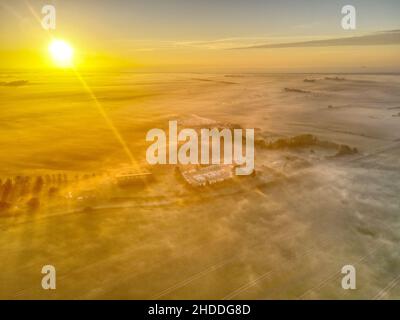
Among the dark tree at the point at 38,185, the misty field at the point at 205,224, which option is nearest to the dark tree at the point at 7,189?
the misty field at the point at 205,224

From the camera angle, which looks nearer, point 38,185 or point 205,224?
point 205,224

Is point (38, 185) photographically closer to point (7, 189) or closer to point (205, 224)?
point (7, 189)

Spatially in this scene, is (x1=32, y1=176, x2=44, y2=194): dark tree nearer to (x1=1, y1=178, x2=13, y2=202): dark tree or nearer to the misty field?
the misty field

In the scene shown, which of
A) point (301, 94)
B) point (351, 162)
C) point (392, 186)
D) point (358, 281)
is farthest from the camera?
point (301, 94)

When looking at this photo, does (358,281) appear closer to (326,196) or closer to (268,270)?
(268,270)

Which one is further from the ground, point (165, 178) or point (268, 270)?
point (165, 178)

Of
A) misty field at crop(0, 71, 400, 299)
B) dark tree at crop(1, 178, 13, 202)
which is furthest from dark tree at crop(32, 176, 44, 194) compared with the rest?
dark tree at crop(1, 178, 13, 202)

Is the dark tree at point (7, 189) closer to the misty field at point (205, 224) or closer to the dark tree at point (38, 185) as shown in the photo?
the misty field at point (205, 224)

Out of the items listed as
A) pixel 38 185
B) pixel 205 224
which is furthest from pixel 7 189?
pixel 205 224

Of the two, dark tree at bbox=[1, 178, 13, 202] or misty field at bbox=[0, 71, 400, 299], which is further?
dark tree at bbox=[1, 178, 13, 202]

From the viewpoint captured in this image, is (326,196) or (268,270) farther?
(326,196)

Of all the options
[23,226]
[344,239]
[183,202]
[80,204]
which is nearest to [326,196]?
[344,239]
